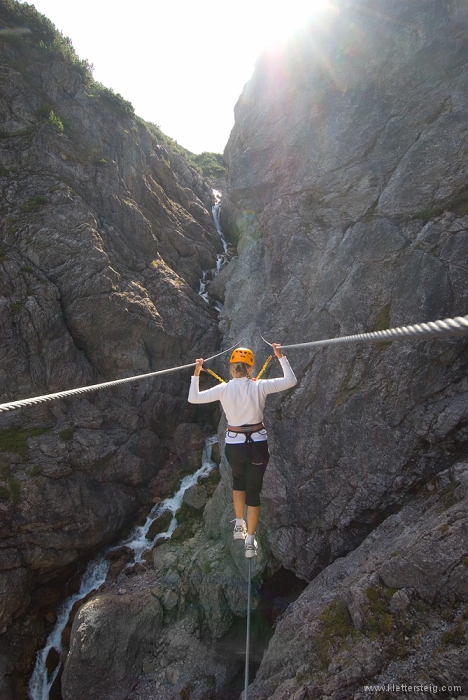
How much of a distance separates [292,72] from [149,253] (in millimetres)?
13346

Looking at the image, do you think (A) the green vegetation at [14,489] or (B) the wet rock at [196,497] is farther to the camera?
(B) the wet rock at [196,497]

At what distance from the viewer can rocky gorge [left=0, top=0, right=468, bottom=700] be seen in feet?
25.7

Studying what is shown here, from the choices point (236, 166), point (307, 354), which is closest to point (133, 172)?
point (236, 166)

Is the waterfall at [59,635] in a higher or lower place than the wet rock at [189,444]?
lower

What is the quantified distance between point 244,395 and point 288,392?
21.4 ft

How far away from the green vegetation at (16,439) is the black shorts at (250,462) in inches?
543

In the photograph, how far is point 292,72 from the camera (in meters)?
16.6

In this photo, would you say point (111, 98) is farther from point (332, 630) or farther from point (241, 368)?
point (332, 630)

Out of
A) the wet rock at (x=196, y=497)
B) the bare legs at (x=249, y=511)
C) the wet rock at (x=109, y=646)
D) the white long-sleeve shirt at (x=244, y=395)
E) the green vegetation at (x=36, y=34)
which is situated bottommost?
the wet rock at (x=109, y=646)

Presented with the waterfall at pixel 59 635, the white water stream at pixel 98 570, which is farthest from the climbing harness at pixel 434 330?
the waterfall at pixel 59 635

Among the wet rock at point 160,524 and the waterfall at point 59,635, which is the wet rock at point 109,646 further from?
the wet rock at point 160,524

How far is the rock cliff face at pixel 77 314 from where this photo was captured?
635 inches

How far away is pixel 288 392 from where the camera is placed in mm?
12789

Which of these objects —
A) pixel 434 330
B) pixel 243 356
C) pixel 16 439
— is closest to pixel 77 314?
pixel 16 439
